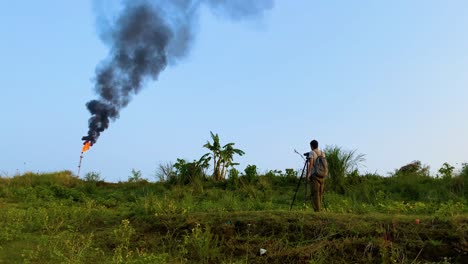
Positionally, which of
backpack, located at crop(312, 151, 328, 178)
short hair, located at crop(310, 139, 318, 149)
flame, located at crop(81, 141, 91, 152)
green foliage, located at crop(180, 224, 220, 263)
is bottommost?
green foliage, located at crop(180, 224, 220, 263)

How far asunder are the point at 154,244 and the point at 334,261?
2.84 meters

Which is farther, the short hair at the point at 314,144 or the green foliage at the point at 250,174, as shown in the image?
the green foliage at the point at 250,174

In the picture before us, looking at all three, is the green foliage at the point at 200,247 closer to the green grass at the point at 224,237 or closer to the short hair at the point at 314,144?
the green grass at the point at 224,237

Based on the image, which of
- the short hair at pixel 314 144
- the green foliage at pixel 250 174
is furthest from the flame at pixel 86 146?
the short hair at pixel 314 144

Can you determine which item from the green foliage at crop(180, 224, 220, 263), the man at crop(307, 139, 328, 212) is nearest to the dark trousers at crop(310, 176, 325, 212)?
the man at crop(307, 139, 328, 212)

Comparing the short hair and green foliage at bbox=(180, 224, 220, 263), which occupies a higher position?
the short hair

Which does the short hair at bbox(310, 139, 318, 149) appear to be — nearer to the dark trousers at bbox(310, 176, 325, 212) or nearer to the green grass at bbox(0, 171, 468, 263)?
the dark trousers at bbox(310, 176, 325, 212)

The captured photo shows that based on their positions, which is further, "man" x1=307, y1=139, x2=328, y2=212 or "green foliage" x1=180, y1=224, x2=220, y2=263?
"man" x1=307, y1=139, x2=328, y2=212

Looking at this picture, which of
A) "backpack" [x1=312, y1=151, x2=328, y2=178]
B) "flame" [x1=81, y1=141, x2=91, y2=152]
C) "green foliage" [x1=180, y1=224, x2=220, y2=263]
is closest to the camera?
"green foliage" [x1=180, y1=224, x2=220, y2=263]

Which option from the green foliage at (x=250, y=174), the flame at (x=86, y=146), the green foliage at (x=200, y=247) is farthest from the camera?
the flame at (x=86, y=146)

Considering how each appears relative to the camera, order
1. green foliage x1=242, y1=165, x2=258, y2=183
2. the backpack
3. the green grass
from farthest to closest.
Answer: green foliage x1=242, y1=165, x2=258, y2=183
the backpack
the green grass

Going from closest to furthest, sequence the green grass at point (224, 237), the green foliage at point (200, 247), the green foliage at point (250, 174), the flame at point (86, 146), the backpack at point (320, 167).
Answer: the green grass at point (224, 237) → the green foliage at point (200, 247) → the backpack at point (320, 167) → the green foliage at point (250, 174) → the flame at point (86, 146)

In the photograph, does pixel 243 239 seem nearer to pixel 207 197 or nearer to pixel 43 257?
pixel 43 257

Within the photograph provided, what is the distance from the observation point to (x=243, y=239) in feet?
25.2
